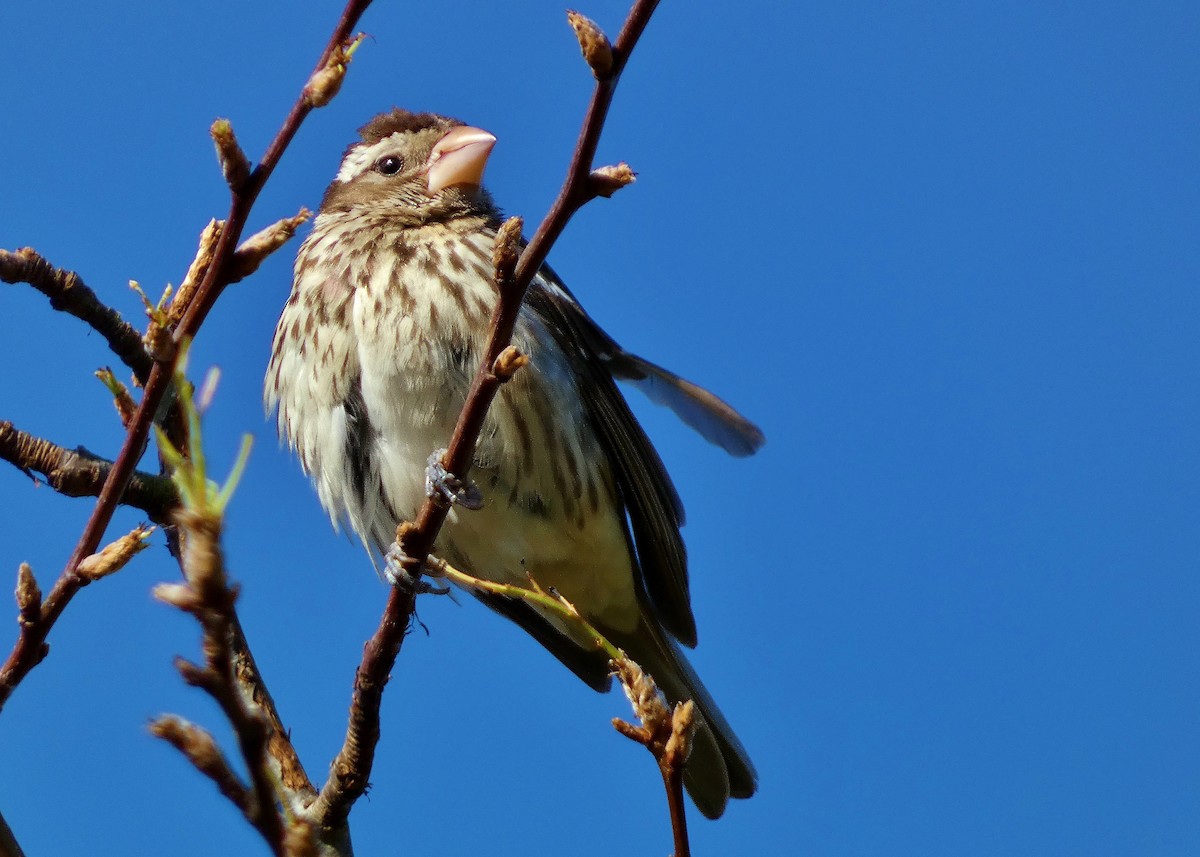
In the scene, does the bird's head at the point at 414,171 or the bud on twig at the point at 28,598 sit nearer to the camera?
the bud on twig at the point at 28,598

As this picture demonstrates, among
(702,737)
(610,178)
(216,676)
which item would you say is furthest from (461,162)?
(216,676)

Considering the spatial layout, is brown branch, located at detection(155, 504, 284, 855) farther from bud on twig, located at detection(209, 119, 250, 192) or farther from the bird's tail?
the bird's tail

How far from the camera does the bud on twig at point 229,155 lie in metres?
1.69

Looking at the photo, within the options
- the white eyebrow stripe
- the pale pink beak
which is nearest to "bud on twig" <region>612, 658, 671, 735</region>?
the pale pink beak

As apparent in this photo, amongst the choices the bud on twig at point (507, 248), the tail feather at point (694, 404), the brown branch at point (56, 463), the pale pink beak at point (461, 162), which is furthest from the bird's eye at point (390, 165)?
the bud on twig at point (507, 248)

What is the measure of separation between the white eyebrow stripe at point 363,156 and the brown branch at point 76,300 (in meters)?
2.75

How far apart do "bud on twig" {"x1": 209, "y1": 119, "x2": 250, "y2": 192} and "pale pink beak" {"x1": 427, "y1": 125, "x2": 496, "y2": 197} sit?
3.83 metres

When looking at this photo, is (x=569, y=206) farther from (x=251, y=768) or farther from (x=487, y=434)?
(x=487, y=434)

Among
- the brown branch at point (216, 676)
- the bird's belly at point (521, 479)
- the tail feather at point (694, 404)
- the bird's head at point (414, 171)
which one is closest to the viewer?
the brown branch at point (216, 676)

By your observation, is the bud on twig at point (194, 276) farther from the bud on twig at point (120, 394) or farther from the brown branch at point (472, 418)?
the brown branch at point (472, 418)

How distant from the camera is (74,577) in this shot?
1878 mm

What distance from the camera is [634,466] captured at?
17.5 ft

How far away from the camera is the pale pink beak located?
5496 mm

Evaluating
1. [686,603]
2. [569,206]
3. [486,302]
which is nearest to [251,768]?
[569,206]
